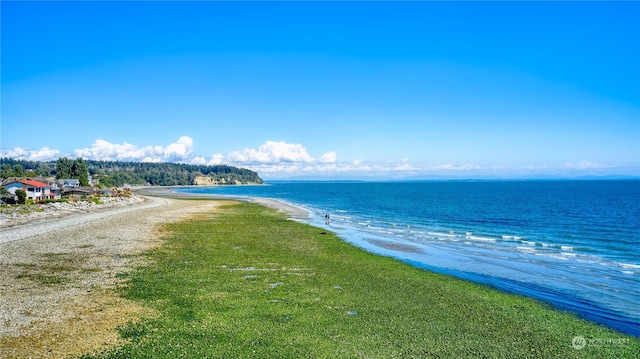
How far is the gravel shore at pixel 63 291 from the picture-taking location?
1493cm

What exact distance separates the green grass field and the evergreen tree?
15439cm

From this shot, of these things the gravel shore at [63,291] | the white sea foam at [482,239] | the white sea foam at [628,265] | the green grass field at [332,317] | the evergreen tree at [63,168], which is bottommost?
the white sea foam at [482,239]

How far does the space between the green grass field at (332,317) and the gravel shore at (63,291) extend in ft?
4.01

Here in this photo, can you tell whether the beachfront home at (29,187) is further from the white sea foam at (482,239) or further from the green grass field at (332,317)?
the white sea foam at (482,239)

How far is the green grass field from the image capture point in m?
15.4

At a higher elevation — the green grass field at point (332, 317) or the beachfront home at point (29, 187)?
the beachfront home at point (29, 187)

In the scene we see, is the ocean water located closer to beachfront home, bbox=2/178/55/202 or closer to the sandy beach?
the sandy beach

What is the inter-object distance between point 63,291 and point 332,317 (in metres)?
14.8

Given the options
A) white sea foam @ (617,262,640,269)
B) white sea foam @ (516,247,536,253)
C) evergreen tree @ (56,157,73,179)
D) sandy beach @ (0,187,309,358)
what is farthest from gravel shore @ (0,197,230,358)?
evergreen tree @ (56,157,73,179)

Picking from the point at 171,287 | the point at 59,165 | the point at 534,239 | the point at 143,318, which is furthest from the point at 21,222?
the point at 59,165

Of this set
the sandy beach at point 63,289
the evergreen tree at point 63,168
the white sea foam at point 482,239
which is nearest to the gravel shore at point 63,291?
the sandy beach at point 63,289

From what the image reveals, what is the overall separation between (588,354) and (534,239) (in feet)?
116

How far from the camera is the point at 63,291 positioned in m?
21.1

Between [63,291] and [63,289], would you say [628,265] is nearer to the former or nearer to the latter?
[63,291]
